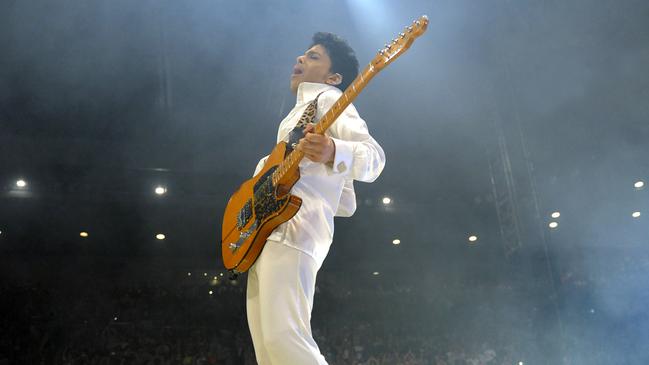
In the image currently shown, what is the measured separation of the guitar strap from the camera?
4.64 ft

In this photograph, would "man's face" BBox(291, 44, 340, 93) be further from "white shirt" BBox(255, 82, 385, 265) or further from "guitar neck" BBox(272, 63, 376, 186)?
"guitar neck" BBox(272, 63, 376, 186)

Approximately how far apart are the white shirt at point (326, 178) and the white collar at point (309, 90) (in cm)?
8

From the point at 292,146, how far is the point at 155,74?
11.7ft

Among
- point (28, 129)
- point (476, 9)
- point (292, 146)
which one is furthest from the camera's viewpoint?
point (28, 129)

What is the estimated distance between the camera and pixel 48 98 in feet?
16.1

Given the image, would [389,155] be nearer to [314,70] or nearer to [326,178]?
[314,70]

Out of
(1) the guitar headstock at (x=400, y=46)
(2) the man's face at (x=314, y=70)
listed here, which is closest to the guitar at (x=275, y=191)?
(1) the guitar headstock at (x=400, y=46)

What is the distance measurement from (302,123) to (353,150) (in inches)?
8.8

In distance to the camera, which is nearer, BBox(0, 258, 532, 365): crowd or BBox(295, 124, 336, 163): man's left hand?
BBox(295, 124, 336, 163): man's left hand

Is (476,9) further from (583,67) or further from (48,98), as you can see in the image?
(48,98)

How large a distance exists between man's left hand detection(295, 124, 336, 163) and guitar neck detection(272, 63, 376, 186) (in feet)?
0.08

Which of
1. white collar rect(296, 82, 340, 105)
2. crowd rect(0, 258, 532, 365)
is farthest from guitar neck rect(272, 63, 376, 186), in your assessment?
crowd rect(0, 258, 532, 365)

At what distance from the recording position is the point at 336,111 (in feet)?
4.18

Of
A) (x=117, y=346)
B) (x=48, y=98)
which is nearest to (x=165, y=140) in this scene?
(x=48, y=98)
